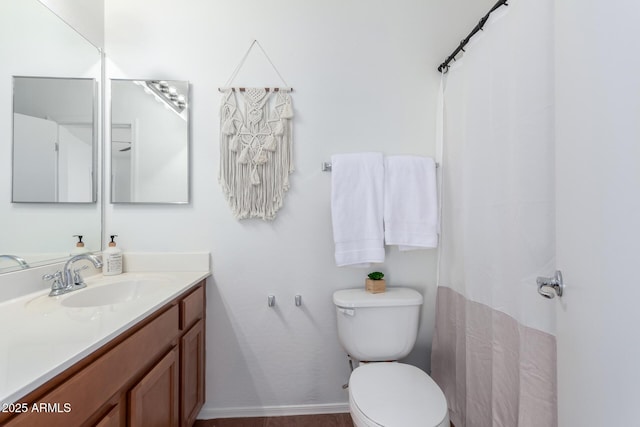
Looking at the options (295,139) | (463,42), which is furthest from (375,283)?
(463,42)

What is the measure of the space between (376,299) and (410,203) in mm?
523

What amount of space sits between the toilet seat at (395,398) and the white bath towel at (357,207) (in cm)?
50

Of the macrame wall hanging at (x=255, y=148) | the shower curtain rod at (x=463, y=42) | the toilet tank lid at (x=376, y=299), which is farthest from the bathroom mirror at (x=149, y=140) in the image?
the shower curtain rod at (x=463, y=42)

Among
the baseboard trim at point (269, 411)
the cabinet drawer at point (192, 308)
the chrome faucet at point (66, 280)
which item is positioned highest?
the chrome faucet at point (66, 280)

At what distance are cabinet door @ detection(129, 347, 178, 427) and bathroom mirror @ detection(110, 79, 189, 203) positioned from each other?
0.82m

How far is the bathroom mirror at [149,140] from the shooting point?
1.48m

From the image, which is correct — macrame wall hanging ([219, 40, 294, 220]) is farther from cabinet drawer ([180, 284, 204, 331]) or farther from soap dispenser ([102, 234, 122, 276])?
soap dispenser ([102, 234, 122, 276])

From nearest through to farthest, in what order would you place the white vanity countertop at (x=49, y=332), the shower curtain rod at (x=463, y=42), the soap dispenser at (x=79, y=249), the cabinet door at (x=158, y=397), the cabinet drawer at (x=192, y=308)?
1. the white vanity countertop at (x=49, y=332)
2. the cabinet door at (x=158, y=397)
3. the shower curtain rod at (x=463, y=42)
4. the cabinet drawer at (x=192, y=308)
5. the soap dispenser at (x=79, y=249)

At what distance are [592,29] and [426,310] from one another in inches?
53.4

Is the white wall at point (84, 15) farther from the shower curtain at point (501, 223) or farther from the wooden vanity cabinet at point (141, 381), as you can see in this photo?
the shower curtain at point (501, 223)

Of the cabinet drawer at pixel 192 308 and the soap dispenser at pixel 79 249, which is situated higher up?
the soap dispenser at pixel 79 249

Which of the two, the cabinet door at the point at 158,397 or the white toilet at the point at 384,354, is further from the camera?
the white toilet at the point at 384,354

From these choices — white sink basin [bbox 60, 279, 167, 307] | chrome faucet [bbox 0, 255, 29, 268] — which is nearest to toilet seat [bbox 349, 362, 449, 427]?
white sink basin [bbox 60, 279, 167, 307]

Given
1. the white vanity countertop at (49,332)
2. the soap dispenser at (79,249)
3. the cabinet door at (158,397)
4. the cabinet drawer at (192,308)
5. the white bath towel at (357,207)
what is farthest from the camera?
the white bath towel at (357,207)
